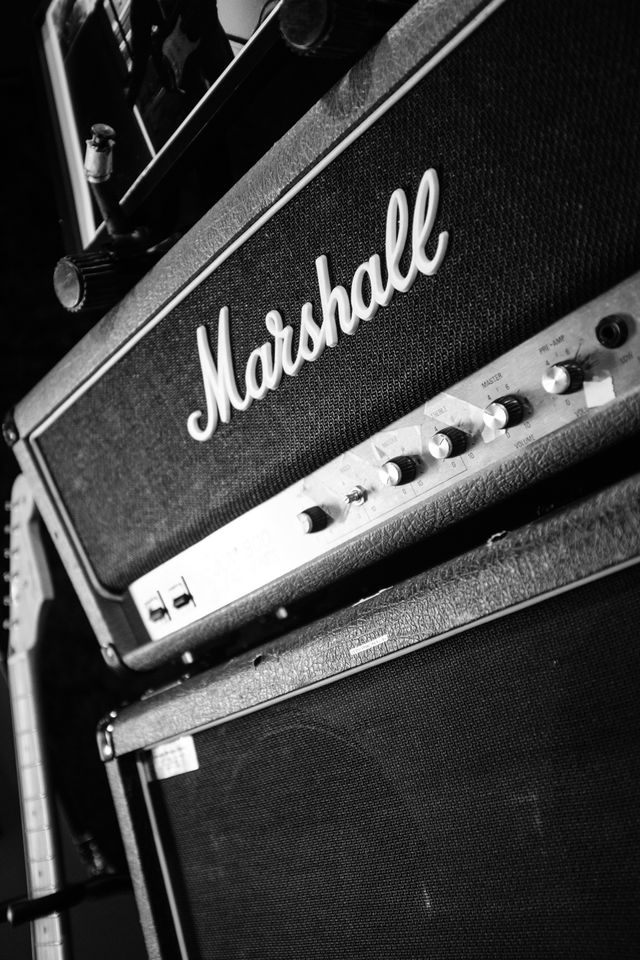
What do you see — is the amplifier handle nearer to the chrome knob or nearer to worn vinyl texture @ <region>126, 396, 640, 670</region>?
worn vinyl texture @ <region>126, 396, 640, 670</region>

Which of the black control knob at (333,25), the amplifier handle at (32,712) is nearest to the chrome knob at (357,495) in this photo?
the black control knob at (333,25)

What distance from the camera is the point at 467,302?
51 centimetres

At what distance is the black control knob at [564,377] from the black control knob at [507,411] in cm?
3

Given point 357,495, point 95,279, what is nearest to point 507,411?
point 357,495

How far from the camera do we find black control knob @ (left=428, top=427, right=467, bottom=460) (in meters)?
0.53

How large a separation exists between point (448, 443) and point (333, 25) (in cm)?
26

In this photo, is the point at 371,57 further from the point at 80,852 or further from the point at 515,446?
the point at 80,852

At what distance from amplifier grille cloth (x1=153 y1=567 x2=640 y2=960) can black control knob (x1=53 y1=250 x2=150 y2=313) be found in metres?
0.39

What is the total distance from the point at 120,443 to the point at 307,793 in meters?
0.35

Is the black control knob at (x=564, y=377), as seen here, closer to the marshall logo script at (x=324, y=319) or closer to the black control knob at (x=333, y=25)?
the marshall logo script at (x=324, y=319)

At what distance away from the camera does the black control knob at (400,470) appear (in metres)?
Result: 0.56

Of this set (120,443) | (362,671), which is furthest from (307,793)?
(120,443)

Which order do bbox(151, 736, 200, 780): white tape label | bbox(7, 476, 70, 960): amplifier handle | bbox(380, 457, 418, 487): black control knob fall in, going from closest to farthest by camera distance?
1. bbox(380, 457, 418, 487): black control knob
2. bbox(151, 736, 200, 780): white tape label
3. bbox(7, 476, 70, 960): amplifier handle

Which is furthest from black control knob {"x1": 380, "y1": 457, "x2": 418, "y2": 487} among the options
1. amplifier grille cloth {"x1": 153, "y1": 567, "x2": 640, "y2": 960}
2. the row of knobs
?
amplifier grille cloth {"x1": 153, "y1": 567, "x2": 640, "y2": 960}
